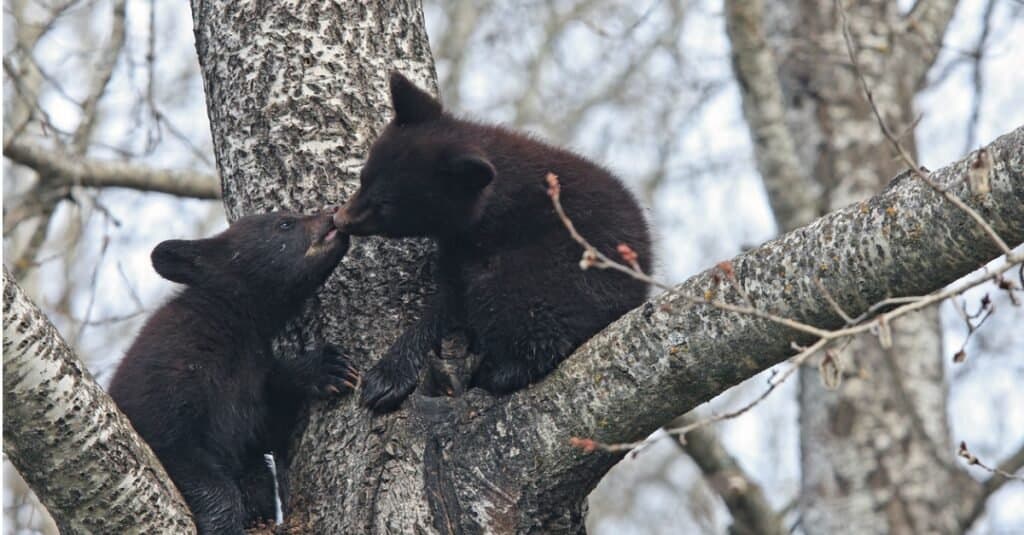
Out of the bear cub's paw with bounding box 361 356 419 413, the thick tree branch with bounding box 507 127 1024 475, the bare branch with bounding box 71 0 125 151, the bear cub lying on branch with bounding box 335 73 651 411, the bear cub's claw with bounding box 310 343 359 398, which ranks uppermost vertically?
the bare branch with bounding box 71 0 125 151

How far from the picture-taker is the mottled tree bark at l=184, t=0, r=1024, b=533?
2990 millimetres

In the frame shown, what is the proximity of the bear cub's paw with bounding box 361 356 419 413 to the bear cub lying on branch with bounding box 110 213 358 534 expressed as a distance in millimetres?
170

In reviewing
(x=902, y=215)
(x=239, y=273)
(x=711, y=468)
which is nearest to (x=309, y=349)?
(x=239, y=273)

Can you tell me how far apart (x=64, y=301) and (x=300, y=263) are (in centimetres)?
428

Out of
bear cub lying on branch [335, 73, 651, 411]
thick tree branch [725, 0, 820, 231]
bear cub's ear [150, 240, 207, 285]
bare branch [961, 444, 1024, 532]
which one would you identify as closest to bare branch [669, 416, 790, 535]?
bare branch [961, 444, 1024, 532]

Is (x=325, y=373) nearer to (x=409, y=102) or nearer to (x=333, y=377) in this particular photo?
(x=333, y=377)

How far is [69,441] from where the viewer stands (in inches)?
119

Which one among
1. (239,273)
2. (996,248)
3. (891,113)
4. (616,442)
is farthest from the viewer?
(891,113)

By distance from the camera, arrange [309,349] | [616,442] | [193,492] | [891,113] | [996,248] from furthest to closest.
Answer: [891,113]
[309,349]
[193,492]
[616,442]
[996,248]

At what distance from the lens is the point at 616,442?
3.47 metres

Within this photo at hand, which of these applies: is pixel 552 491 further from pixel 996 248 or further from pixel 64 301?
pixel 64 301

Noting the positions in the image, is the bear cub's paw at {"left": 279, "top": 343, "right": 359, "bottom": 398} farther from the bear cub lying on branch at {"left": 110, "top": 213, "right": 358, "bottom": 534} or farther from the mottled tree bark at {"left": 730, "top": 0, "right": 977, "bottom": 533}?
the mottled tree bark at {"left": 730, "top": 0, "right": 977, "bottom": 533}

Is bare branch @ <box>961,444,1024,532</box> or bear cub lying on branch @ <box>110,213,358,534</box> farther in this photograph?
bare branch @ <box>961,444,1024,532</box>

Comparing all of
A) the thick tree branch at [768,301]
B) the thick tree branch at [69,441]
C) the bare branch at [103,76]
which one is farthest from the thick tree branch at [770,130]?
the thick tree branch at [69,441]
